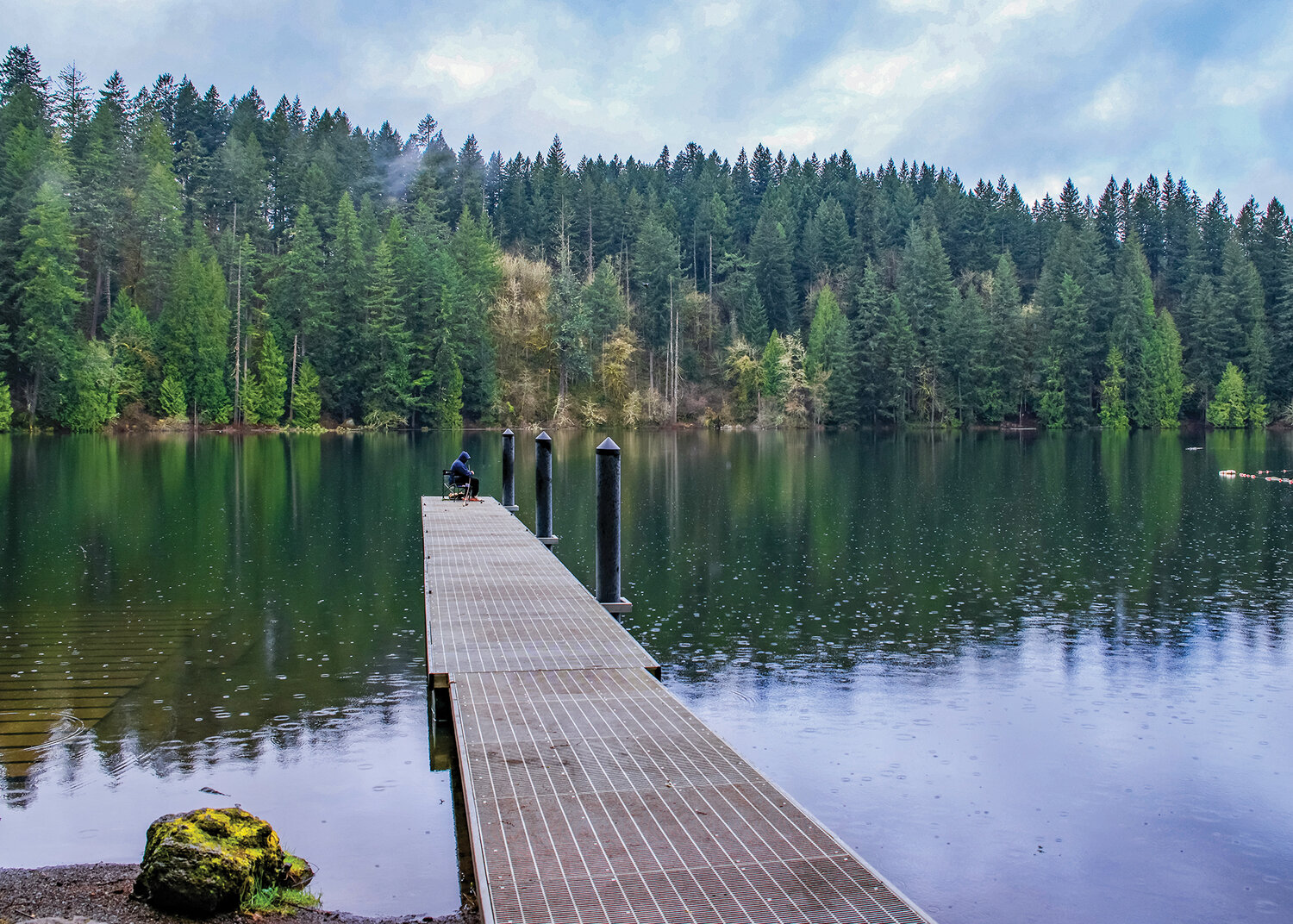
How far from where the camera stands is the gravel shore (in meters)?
4.77

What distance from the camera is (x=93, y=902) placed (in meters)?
4.96

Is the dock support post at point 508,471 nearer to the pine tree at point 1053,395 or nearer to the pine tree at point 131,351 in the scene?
the pine tree at point 131,351

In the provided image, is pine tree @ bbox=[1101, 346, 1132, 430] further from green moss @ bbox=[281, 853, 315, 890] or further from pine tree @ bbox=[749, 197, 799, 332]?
green moss @ bbox=[281, 853, 315, 890]

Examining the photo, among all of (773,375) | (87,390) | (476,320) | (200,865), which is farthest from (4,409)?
(200,865)

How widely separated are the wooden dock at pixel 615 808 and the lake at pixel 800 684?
2.04 ft

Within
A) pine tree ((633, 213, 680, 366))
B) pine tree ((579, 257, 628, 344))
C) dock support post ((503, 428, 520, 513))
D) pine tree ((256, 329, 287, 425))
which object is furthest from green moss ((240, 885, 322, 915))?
pine tree ((633, 213, 680, 366))

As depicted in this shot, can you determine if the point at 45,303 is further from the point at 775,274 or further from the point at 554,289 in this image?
the point at 775,274

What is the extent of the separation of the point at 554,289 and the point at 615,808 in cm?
7552

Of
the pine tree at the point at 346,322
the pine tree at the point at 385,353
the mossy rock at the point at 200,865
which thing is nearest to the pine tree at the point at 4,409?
the pine tree at the point at 346,322

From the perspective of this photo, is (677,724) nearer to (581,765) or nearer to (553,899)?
(581,765)

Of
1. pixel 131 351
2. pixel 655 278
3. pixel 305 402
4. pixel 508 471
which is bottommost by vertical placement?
pixel 508 471

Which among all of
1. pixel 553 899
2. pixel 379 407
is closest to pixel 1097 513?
pixel 553 899

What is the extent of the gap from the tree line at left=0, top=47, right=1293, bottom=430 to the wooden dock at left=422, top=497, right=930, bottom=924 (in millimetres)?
55219

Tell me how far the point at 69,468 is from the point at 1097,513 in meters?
28.9
